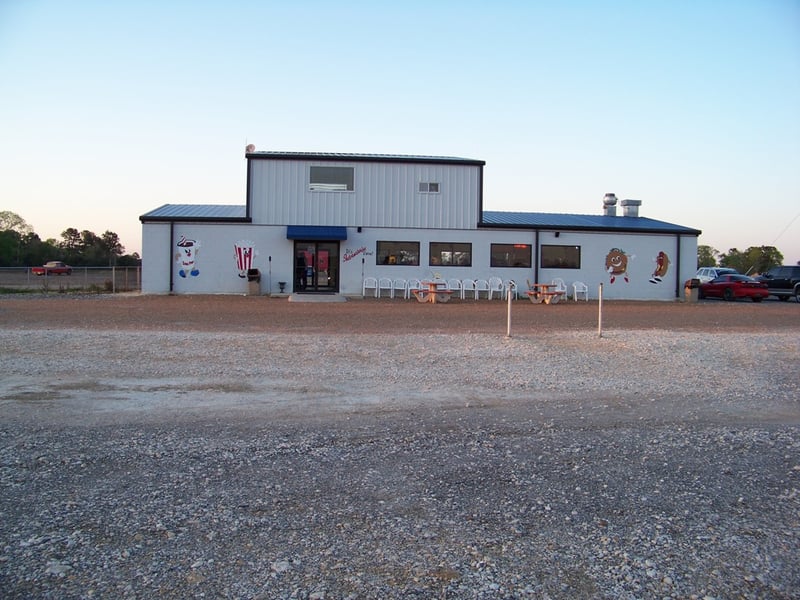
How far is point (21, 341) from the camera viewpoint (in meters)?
11.7

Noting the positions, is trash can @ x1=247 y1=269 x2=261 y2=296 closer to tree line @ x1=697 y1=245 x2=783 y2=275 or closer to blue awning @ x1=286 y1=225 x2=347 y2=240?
blue awning @ x1=286 y1=225 x2=347 y2=240

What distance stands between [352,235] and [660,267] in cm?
1286

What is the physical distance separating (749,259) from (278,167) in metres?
65.2

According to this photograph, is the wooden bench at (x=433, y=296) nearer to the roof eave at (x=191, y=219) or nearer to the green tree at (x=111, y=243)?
the roof eave at (x=191, y=219)

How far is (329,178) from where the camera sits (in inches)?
1015

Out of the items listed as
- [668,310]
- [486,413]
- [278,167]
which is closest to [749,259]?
[668,310]

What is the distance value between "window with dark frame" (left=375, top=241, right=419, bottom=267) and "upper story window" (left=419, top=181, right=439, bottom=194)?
2079 mm

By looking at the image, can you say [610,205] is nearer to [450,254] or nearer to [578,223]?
[578,223]

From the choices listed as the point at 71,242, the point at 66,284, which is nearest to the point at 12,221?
the point at 71,242

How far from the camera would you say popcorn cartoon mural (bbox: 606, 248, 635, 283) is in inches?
1074

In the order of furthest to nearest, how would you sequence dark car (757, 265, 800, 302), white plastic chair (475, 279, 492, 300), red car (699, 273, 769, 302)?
1. dark car (757, 265, 800, 302)
2. red car (699, 273, 769, 302)
3. white plastic chair (475, 279, 492, 300)

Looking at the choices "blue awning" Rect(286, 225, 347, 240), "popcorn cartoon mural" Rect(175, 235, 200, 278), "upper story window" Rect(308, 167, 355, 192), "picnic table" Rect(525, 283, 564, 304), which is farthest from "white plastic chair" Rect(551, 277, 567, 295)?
"popcorn cartoon mural" Rect(175, 235, 200, 278)

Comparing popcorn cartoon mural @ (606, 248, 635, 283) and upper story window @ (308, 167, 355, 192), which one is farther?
popcorn cartoon mural @ (606, 248, 635, 283)

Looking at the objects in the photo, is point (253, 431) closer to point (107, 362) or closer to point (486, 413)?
point (486, 413)
